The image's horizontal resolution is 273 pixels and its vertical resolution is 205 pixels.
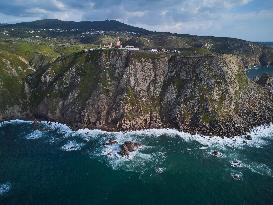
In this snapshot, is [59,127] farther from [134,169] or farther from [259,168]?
[259,168]

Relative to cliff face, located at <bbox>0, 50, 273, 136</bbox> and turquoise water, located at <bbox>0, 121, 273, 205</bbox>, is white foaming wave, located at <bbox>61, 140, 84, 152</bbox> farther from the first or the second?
cliff face, located at <bbox>0, 50, 273, 136</bbox>

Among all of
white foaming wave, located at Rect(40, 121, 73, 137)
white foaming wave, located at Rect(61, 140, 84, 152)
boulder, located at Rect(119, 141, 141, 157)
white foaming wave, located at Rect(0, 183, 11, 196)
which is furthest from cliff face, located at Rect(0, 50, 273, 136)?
white foaming wave, located at Rect(0, 183, 11, 196)

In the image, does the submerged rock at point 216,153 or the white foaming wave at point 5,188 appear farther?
the submerged rock at point 216,153

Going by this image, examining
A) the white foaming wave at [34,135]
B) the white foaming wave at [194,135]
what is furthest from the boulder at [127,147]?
the white foaming wave at [34,135]

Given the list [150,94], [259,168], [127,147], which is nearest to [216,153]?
[259,168]

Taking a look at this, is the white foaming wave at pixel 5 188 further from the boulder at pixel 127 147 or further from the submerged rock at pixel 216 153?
the submerged rock at pixel 216 153

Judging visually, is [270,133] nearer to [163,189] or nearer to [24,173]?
[163,189]

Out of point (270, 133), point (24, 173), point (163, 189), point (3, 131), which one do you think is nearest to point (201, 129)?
point (270, 133)
